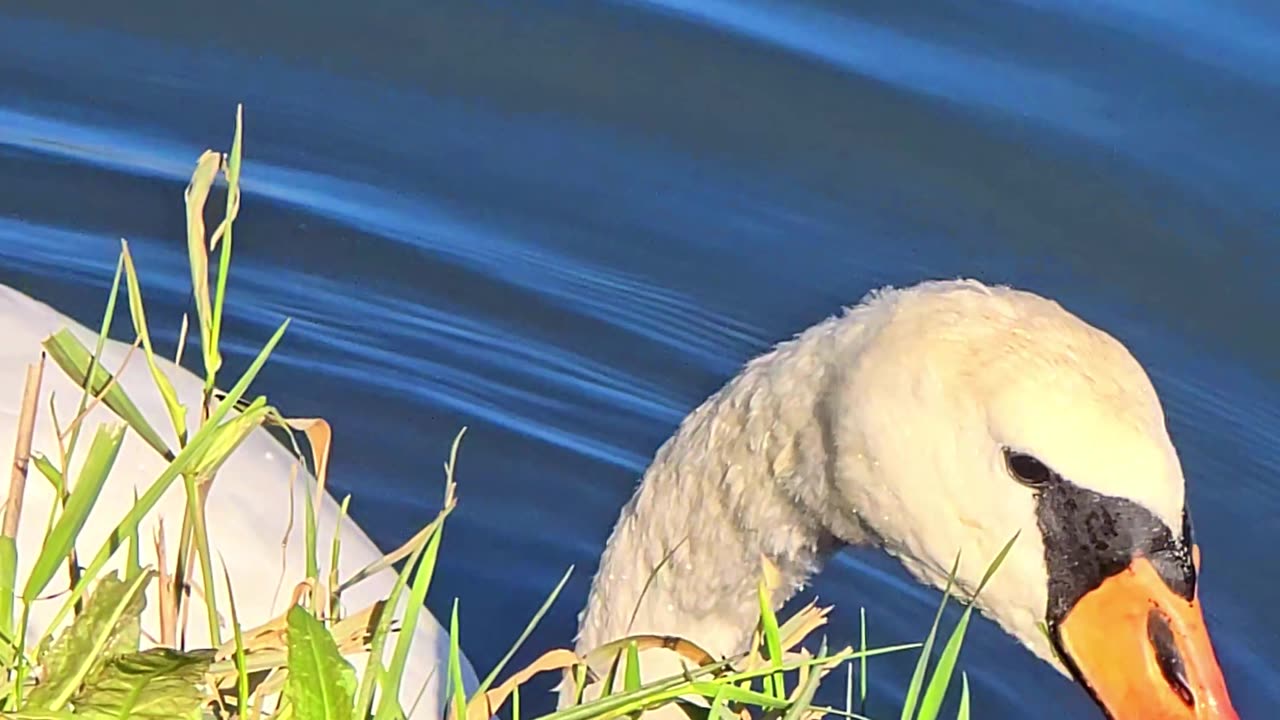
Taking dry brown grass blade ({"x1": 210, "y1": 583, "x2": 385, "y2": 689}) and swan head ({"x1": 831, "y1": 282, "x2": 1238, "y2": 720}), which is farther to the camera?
swan head ({"x1": 831, "y1": 282, "x2": 1238, "y2": 720})

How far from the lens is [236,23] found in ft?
20.0

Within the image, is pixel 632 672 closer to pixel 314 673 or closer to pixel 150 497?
pixel 314 673

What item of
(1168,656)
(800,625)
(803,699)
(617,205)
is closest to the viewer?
(803,699)

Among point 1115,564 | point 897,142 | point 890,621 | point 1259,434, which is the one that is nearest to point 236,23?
point 897,142

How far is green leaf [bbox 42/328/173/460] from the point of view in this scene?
2.25 m

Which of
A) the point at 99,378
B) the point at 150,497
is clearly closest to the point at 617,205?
the point at 99,378

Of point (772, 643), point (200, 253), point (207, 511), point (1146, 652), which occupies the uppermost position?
point (200, 253)

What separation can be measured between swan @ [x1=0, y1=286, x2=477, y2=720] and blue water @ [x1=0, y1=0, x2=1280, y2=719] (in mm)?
1088

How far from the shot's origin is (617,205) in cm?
574

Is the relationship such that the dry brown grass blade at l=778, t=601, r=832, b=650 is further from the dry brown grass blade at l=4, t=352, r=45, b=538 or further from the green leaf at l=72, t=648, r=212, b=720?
the dry brown grass blade at l=4, t=352, r=45, b=538

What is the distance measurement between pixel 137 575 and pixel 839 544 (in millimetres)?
1456

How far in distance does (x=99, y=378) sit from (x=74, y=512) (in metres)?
0.29

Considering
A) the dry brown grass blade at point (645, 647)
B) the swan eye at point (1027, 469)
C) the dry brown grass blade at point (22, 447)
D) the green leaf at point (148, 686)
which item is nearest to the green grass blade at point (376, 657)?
the green leaf at point (148, 686)

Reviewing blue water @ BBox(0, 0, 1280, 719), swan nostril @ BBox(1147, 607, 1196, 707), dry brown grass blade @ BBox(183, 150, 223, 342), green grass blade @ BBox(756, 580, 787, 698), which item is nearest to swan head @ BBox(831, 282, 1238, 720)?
swan nostril @ BBox(1147, 607, 1196, 707)
